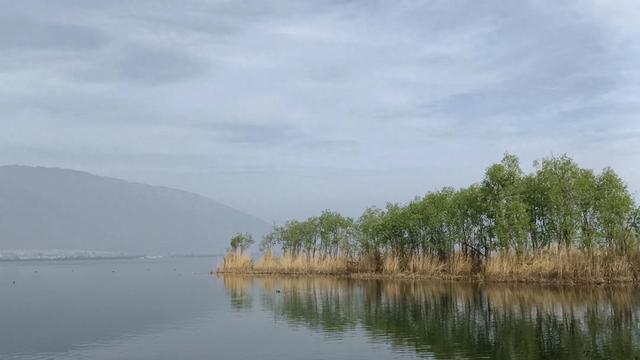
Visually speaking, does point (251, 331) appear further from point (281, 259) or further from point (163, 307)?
point (281, 259)

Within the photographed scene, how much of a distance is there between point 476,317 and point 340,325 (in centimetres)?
780

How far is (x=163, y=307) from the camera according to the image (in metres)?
50.9

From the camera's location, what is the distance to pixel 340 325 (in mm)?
36625

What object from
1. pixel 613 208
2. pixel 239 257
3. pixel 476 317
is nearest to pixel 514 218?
pixel 613 208

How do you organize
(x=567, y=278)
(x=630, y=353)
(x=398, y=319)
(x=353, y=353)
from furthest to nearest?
(x=567, y=278) < (x=398, y=319) < (x=353, y=353) < (x=630, y=353)

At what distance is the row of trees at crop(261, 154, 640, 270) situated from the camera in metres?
55.0

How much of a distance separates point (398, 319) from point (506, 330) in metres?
7.51

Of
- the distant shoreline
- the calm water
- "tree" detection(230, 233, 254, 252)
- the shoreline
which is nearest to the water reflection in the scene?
the calm water

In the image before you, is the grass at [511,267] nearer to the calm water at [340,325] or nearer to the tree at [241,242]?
the calm water at [340,325]

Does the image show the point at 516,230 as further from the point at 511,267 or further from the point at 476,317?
the point at 476,317

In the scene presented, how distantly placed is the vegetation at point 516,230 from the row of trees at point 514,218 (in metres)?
0.09

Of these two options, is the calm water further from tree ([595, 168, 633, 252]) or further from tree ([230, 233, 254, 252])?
tree ([230, 233, 254, 252])

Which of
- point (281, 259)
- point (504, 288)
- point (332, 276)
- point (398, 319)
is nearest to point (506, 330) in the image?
point (398, 319)

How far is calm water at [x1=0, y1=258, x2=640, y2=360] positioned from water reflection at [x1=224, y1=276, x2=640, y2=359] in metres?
0.06
